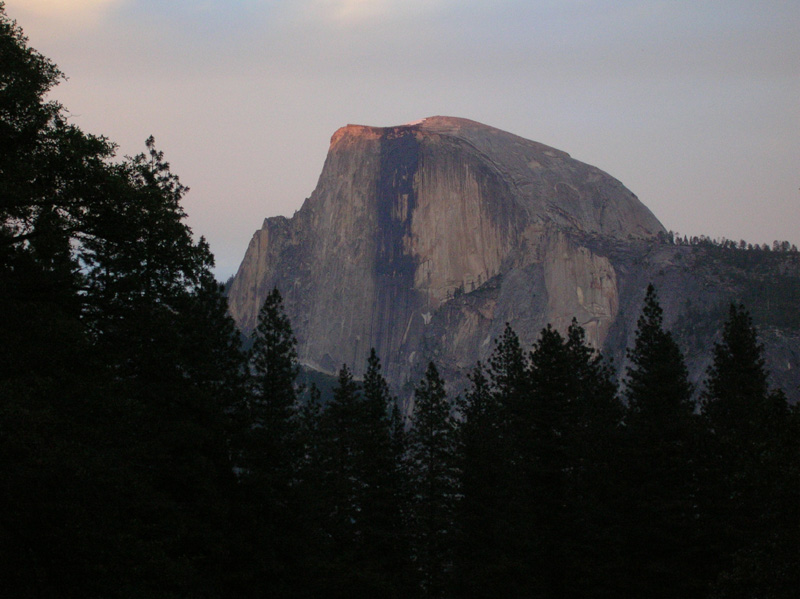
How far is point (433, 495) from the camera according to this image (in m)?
41.1

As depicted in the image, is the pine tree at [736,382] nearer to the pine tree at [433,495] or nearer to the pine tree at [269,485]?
the pine tree at [433,495]

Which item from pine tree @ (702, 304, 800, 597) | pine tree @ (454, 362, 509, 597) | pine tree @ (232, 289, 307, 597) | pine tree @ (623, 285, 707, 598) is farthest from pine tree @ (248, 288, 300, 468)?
pine tree @ (702, 304, 800, 597)

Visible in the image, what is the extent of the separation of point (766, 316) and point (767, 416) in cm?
15915

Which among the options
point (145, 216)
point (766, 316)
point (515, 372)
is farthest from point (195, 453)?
point (766, 316)

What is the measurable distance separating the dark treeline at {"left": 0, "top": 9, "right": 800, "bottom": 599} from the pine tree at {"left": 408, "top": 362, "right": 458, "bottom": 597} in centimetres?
14

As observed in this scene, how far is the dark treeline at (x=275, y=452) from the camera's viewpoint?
14.2 meters

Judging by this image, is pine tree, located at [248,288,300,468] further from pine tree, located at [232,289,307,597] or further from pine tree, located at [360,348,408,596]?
pine tree, located at [360,348,408,596]

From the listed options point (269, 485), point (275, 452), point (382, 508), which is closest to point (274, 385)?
point (275, 452)

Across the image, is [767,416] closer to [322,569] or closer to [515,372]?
[322,569]

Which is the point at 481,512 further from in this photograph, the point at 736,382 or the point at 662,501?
the point at 736,382

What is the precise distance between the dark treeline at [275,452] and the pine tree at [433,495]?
0.45 ft

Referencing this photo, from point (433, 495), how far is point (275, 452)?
37.6 ft

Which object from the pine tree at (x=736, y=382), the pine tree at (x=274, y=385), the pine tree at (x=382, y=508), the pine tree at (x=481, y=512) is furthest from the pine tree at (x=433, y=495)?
the pine tree at (x=736, y=382)

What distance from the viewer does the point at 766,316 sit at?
168 metres
